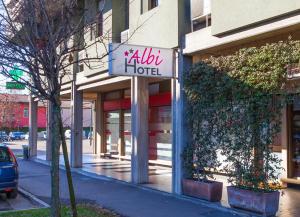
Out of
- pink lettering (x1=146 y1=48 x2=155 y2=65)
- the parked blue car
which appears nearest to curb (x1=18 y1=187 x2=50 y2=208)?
the parked blue car

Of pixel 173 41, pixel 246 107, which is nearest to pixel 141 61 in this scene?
pixel 173 41

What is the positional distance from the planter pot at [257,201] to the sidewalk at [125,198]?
0.37 m

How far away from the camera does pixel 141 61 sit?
11.9m

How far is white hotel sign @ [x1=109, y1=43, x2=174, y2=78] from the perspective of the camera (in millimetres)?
11570

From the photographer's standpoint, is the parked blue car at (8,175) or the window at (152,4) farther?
the window at (152,4)

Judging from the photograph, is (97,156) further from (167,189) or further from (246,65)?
(246,65)

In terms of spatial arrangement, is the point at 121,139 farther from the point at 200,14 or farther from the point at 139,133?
the point at 200,14

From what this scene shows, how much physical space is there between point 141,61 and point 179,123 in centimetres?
192

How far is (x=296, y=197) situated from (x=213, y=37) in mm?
4483

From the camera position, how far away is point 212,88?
1085cm

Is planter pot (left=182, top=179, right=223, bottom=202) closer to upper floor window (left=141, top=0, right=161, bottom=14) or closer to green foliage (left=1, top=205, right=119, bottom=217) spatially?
green foliage (left=1, top=205, right=119, bottom=217)

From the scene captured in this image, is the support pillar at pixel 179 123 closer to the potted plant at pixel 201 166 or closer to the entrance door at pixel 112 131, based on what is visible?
the potted plant at pixel 201 166

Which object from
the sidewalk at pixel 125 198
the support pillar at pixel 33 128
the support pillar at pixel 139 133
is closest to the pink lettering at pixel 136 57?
the support pillar at pixel 139 133

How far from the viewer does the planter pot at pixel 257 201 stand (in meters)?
9.36
